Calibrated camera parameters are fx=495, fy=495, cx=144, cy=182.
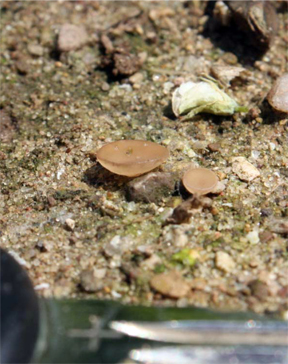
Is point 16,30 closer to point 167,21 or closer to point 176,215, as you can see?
point 167,21

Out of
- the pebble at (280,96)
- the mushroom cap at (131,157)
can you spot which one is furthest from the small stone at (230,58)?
the mushroom cap at (131,157)

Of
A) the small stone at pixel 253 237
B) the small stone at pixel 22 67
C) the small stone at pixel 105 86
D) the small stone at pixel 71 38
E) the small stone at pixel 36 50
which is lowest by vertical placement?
the small stone at pixel 253 237

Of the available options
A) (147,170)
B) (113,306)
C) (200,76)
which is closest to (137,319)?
(113,306)

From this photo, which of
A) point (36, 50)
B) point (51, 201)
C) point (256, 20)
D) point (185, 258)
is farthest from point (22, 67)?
point (185, 258)

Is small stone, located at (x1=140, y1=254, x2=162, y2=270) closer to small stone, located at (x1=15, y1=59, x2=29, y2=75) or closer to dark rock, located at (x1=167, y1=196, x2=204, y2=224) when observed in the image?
dark rock, located at (x1=167, y1=196, x2=204, y2=224)

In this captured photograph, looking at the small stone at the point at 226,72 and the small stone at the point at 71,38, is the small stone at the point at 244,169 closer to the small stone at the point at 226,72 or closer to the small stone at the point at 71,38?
the small stone at the point at 226,72

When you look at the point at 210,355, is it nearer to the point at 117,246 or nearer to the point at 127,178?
the point at 117,246
